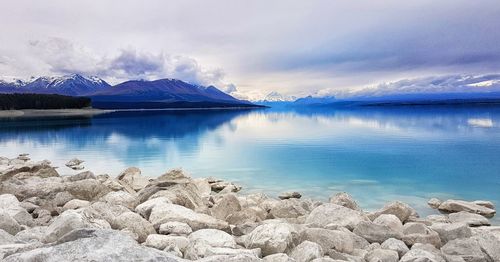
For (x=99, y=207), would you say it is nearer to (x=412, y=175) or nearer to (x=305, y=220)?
(x=305, y=220)

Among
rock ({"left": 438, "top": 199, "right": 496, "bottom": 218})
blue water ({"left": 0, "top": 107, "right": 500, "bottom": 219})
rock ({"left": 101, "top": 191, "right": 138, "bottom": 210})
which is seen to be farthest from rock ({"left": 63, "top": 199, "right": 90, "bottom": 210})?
rock ({"left": 438, "top": 199, "right": 496, "bottom": 218})

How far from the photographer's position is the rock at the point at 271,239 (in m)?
7.31

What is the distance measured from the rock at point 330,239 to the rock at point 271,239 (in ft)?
1.36

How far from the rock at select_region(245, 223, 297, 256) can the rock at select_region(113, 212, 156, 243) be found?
200 centimetres

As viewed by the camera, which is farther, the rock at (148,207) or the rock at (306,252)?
the rock at (148,207)

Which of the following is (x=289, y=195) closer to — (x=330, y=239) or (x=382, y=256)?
(x=330, y=239)

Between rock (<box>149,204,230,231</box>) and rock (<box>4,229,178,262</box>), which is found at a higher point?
rock (<box>4,229,178,262</box>)

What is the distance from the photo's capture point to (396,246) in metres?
7.88

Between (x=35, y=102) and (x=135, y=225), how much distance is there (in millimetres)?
142603

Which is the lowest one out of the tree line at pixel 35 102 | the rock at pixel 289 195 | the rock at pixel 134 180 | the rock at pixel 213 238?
the rock at pixel 289 195

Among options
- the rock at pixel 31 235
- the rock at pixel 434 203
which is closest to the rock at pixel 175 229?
the rock at pixel 31 235

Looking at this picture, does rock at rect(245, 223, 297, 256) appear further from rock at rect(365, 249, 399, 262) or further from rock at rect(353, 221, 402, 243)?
rock at rect(353, 221, 402, 243)

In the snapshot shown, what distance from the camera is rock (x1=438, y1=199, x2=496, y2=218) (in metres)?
13.1

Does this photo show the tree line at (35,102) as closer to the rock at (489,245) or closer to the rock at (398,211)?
the rock at (398,211)
